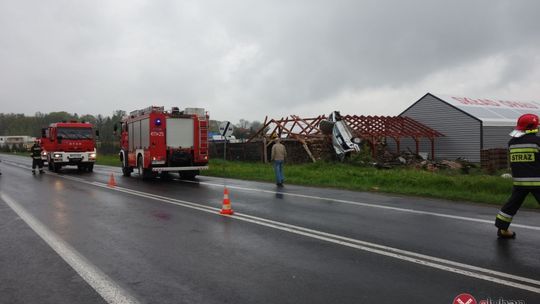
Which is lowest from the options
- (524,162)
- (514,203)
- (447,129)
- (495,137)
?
(514,203)

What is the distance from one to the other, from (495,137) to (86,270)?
1025 inches

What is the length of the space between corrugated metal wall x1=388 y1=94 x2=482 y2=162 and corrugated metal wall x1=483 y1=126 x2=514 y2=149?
63 centimetres

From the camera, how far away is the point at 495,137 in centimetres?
2636

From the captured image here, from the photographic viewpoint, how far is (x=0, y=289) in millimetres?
4832

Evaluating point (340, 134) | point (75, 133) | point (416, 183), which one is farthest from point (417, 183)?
point (75, 133)

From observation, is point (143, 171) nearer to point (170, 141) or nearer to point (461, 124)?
point (170, 141)

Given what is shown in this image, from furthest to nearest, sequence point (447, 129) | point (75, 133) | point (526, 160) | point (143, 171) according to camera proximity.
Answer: point (447, 129) < point (75, 133) < point (143, 171) < point (526, 160)

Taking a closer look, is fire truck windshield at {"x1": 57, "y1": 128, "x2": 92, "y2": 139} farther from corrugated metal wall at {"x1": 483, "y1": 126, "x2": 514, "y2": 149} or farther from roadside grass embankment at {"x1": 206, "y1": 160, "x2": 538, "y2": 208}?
corrugated metal wall at {"x1": 483, "y1": 126, "x2": 514, "y2": 149}

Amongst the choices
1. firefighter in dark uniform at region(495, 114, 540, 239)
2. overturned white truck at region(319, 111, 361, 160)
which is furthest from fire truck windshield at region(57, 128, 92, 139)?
firefighter in dark uniform at region(495, 114, 540, 239)

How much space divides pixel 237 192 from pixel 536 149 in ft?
28.8

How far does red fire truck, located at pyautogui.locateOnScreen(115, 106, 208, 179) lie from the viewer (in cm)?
1870

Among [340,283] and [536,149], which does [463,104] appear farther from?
[340,283]

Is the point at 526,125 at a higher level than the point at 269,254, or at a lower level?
higher

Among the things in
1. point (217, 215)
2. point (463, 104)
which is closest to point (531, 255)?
point (217, 215)
